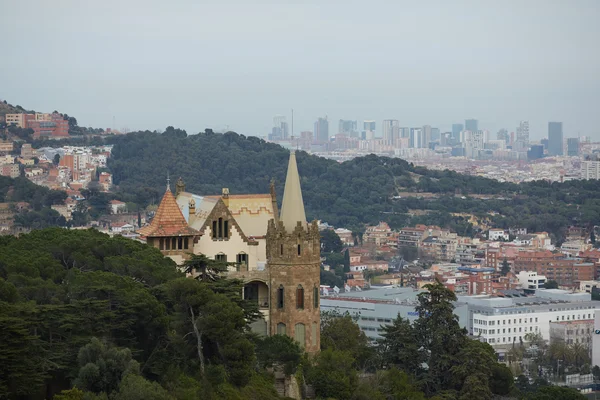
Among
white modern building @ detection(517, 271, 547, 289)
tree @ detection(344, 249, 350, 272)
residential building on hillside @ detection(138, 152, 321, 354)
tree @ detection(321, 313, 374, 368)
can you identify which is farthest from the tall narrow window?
tree @ detection(344, 249, 350, 272)

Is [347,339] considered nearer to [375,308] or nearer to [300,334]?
[300,334]

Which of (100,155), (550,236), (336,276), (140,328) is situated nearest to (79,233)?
(140,328)

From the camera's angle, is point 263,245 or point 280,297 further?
point 263,245

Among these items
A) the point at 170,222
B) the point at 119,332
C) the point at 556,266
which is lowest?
the point at 556,266

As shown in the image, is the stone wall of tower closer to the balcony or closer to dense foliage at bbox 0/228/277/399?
the balcony

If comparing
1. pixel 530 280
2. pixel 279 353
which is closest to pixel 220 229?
pixel 279 353

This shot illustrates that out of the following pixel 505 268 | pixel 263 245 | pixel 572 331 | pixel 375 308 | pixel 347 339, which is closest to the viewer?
pixel 263 245

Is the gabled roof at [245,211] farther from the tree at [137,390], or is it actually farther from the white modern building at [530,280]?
the white modern building at [530,280]
